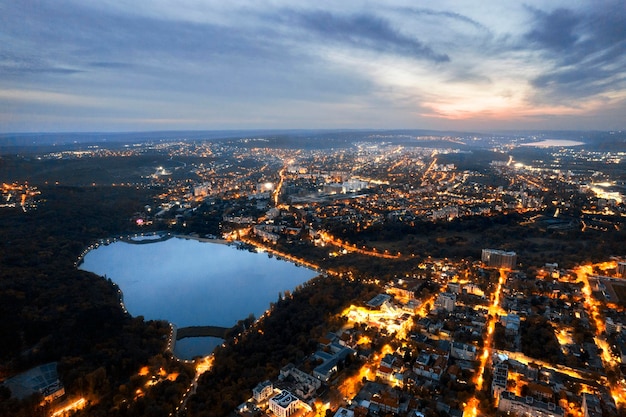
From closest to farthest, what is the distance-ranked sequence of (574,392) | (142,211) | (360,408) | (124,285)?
(360,408) < (574,392) < (124,285) < (142,211)

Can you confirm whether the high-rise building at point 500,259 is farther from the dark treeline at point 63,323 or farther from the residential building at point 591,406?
the dark treeline at point 63,323

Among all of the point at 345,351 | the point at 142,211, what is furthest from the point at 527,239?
the point at 142,211

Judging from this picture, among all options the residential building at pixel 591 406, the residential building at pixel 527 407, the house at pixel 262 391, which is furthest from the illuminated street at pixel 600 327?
the house at pixel 262 391

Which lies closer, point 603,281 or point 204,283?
point 603,281

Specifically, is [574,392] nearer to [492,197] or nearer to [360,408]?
[360,408]

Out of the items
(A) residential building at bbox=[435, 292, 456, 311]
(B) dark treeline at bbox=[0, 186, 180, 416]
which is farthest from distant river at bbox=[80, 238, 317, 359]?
(A) residential building at bbox=[435, 292, 456, 311]

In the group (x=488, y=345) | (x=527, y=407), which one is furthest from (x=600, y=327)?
(x=527, y=407)

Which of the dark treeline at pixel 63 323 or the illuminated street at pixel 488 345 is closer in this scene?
the illuminated street at pixel 488 345

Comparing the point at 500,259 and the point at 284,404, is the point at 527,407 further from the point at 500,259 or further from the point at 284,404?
the point at 500,259
